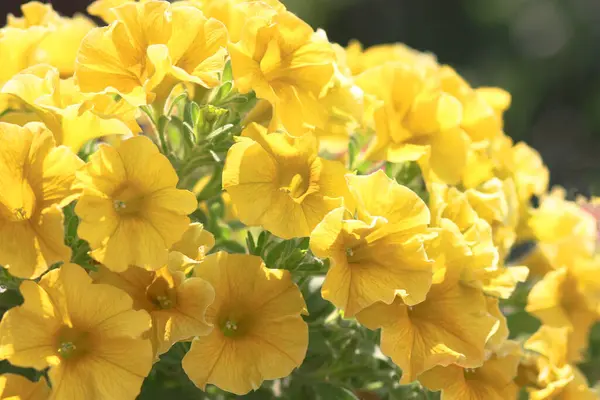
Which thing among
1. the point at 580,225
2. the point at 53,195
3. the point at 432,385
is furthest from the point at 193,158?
the point at 580,225

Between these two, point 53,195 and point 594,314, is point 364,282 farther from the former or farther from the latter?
point 594,314

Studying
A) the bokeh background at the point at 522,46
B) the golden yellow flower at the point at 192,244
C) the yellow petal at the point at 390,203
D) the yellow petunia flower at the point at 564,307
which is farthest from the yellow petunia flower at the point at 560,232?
the bokeh background at the point at 522,46

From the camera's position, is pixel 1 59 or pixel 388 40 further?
pixel 388 40

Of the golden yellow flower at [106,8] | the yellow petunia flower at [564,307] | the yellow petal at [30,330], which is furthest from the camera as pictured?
the yellow petunia flower at [564,307]

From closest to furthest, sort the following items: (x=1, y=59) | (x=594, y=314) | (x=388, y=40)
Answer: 1. (x=1, y=59)
2. (x=594, y=314)
3. (x=388, y=40)

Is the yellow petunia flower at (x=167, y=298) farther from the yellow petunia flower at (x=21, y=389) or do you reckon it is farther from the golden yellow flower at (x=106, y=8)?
the golden yellow flower at (x=106, y=8)

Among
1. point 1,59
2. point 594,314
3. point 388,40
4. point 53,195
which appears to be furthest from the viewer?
point 388,40
